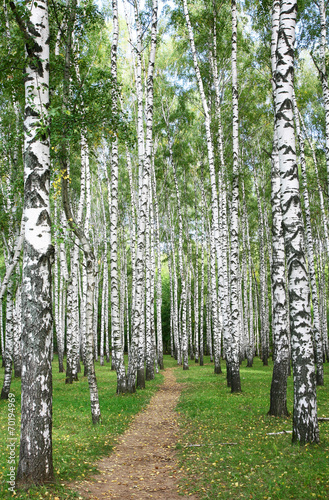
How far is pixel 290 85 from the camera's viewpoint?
639 cm

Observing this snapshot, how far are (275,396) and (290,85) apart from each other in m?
6.77

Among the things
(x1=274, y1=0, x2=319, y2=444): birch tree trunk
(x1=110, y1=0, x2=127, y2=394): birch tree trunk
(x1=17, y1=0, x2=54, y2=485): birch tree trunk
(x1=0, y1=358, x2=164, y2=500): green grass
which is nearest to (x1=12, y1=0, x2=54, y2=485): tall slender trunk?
(x1=17, y1=0, x2=54, y2=485): birch tree trunk

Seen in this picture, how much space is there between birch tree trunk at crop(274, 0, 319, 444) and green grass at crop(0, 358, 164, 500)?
11.8ft

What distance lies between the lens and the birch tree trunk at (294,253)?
18.7 feet

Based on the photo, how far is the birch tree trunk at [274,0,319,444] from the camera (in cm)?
570

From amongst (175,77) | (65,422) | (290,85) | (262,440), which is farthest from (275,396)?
(175,77)

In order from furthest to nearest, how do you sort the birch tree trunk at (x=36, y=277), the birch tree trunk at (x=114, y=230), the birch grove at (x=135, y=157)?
1. the birch tree trunk at (x=114, y=230)
2. the birch grove at (x=135, y=157)
3. the birch tree trunk at (x=36, y=277)

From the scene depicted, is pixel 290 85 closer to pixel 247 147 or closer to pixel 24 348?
pixel 24 348

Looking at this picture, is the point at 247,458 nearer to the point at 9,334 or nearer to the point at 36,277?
the point at 36,277

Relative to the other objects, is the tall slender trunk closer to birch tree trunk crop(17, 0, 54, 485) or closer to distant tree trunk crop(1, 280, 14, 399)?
birch tree trunk crop(17, 0, 54, 485)

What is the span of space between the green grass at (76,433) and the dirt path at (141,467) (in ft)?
0.75

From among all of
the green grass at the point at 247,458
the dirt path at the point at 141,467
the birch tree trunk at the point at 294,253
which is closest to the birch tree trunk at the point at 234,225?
the green grass at the point at 247,458

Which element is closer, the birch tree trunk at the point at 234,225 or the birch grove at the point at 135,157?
the birch grove at the point at 135,157

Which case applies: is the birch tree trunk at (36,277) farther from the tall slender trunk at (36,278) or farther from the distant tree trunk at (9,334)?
the distant tree trunk at (9,334)
